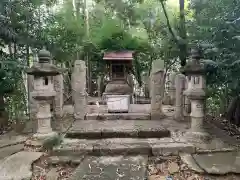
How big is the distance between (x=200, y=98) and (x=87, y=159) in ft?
8.11

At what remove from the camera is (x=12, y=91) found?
20.5 ft

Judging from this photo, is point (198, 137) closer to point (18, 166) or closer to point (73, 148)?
point (73, 148)

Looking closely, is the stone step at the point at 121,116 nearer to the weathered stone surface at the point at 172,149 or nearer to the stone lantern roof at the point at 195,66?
the stone lantern roof at the point at 195,66

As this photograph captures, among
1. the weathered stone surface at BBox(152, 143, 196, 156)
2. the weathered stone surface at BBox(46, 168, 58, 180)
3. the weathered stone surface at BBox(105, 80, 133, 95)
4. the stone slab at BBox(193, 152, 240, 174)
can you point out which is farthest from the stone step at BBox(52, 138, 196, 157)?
the weathered stone surface at BBox(105, 80, 133, 95)

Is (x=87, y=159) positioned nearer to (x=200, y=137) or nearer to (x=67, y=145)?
(x=67, y=145)

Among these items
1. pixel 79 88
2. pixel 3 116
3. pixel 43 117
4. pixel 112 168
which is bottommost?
pixel 112 168

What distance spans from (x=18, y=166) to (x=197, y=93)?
3467 millimetres

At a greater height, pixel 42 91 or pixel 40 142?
pixel 42 91

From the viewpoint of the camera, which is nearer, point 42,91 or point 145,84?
point 42,91

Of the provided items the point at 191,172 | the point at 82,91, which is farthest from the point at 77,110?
the point at 191,172

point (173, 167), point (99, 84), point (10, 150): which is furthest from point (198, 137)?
point (99, 84)

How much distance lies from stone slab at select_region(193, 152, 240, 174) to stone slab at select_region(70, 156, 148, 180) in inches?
35.9

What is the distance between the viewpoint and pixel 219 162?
380 centimetres

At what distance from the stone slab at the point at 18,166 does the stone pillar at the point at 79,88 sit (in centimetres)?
262
